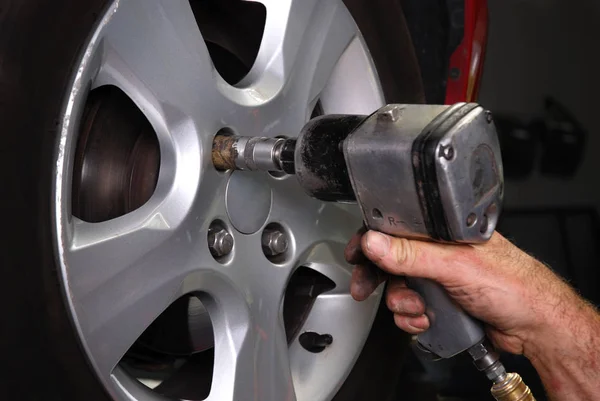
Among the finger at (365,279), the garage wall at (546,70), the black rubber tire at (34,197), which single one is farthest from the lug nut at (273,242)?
the garage wall at (546,70)

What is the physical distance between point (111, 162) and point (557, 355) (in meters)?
0.63

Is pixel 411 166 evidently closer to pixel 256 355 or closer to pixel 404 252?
pixel 404 252

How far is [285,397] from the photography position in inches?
36.6

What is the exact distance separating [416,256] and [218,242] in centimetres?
22

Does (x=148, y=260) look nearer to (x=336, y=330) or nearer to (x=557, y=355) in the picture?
(x=336, y=330)

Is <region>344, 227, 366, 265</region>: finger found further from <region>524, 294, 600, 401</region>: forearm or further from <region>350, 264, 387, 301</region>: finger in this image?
<region>524, 294, 600, 401</region>: forearm

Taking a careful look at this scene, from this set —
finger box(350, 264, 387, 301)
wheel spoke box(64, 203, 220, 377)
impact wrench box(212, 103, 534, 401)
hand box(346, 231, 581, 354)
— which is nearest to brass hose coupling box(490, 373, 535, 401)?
hand box(346, 231, 581, 354)

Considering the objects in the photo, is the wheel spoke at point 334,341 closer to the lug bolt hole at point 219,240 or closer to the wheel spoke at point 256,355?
the wheel spoke at point 256,355

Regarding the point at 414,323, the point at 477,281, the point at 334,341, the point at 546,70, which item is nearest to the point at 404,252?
the point at 477,281

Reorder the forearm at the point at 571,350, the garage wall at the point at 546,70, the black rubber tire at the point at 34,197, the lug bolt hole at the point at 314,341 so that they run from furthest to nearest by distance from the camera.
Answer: the garage wall at the point at 546,70, the lug bolt hole at the point at 314,341, the forearm at the point at 571,350, the black rubber tire at the point at 34,197

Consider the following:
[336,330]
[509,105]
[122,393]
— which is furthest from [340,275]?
[509,105]

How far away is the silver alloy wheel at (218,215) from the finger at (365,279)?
8cm

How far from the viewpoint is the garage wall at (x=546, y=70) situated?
1.50m

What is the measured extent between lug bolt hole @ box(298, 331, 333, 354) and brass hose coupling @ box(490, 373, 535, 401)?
0.25 m
